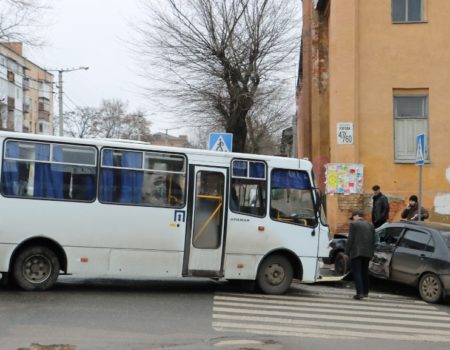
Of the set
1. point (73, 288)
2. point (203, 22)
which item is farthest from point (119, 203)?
point (203, 22)

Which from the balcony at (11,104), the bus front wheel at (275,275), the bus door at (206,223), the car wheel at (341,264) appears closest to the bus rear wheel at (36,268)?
the bus door at (206,223)

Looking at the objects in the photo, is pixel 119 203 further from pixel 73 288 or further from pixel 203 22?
pixel 203 22

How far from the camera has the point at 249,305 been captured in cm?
1040

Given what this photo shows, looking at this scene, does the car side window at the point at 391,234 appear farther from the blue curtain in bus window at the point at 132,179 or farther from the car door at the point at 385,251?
the blue curtain in bus window at the point at 132,179

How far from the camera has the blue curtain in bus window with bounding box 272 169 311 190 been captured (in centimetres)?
1187

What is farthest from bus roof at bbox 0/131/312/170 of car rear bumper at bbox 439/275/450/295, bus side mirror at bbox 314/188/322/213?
car rear bumper at bbox 439/275/450/295

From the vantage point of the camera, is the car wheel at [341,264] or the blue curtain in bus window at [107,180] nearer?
the blue curtain in bus window at [107,180]

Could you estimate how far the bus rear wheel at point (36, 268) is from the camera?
10.4m

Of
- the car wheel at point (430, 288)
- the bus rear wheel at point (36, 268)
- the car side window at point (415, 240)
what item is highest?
the car side window at point (415, 240)

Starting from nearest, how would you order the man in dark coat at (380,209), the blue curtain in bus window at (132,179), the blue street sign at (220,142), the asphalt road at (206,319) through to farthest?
the asphalt road at (206,319) → the blue curtain in bus window at (132,179) → the man in dark coat at (380,209) → the blue street sign at (220,142)

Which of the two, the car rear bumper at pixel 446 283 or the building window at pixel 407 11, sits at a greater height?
the building window at pixel 407 11

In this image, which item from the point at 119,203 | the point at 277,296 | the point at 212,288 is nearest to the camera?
the point at 119,203

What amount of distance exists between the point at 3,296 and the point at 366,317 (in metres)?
5.66

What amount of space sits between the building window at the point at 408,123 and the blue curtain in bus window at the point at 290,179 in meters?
7.70
